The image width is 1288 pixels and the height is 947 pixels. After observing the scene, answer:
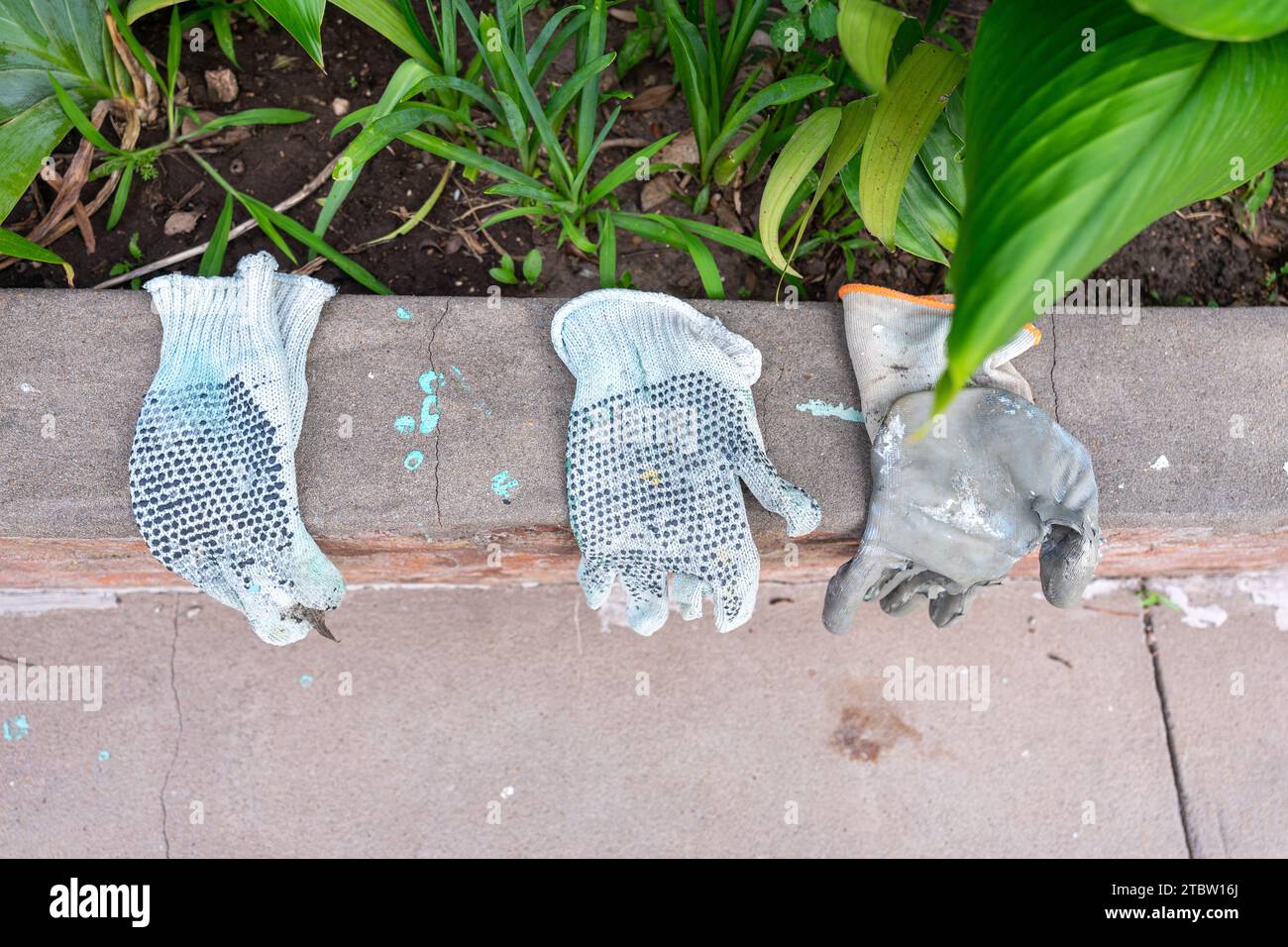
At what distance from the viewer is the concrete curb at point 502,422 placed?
1343 mm

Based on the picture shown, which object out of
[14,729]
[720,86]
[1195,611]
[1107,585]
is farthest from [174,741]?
[1195,611]

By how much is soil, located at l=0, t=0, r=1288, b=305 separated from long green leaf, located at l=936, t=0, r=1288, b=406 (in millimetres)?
700

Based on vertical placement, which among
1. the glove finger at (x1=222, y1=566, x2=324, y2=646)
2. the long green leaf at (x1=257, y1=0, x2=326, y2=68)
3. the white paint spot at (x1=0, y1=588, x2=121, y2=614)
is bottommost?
the white paint spot at (x1=0, y1=588, x2=121, y2=614)

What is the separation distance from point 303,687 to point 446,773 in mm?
327

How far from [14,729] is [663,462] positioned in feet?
4.46

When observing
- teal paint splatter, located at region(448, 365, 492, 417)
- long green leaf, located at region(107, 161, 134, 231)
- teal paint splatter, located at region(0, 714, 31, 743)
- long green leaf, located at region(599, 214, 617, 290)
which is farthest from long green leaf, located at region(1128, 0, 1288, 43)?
teal paint splatter, located at region(0, 714, 31, 743)

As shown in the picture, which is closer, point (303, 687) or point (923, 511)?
point (923, 511)

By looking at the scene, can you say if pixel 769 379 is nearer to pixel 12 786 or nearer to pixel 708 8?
pixel 708 8

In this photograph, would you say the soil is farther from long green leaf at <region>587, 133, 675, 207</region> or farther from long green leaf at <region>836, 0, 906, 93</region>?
long green leaf at <region>836, 0, 906, 93</region>

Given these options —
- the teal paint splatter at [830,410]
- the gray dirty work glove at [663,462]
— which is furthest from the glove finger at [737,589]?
the teal paint splatter at [830,410]

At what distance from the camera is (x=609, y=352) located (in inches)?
54.7

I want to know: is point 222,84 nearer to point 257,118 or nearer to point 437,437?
point 257,118

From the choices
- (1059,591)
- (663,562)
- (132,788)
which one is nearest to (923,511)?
(1059,591)

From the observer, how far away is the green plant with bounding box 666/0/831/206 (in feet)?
4.38
